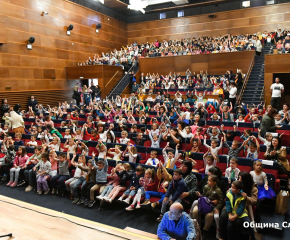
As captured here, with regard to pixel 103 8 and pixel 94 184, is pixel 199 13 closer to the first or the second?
pixel 103 8

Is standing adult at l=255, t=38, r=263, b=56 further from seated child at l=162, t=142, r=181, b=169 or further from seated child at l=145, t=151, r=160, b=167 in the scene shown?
seated child at l=145, t=151, r=160, b=167

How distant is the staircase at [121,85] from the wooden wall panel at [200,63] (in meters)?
0.52

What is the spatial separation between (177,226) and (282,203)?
177cm

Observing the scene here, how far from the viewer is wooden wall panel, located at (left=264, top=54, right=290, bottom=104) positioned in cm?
827

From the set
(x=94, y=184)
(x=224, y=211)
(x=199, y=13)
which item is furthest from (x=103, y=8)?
(x=224, y=211)

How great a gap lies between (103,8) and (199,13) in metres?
5.95

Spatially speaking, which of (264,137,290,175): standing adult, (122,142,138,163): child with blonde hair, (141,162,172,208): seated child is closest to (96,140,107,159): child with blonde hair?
(122,142,138,163): child with blonde hair

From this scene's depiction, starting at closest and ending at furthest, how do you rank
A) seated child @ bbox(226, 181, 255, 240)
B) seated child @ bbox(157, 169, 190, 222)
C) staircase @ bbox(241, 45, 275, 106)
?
1. seated child @ bbox(226, 181, 255, 240)
2. seated child @ bbox(157, 169, 190, 222)
3. staircase @ bbox(241, 45, 275, 106)

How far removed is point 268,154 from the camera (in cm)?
394

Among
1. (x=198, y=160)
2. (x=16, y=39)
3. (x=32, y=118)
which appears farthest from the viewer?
(x=16, y=39)

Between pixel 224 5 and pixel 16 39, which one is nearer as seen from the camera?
pixel 16 39

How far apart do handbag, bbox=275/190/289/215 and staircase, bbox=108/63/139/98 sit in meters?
9.37

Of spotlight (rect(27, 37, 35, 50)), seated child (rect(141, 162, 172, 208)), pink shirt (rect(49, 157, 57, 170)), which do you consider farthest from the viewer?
spotlight (rect(27, 37, 35, 50))

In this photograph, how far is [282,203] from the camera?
10.7 ft
